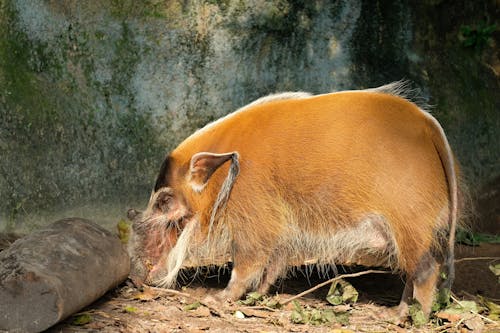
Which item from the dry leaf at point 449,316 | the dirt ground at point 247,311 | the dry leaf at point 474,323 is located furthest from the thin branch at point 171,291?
the dry leaf at point 474,323

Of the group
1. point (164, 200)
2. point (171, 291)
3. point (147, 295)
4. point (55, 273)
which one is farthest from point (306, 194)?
point (55, 273)

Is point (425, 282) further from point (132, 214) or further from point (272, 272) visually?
point (132, 214)

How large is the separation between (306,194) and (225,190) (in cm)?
50

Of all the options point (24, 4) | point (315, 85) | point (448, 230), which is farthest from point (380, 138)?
point (24, 4)

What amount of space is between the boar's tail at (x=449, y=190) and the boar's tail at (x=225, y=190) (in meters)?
1.21

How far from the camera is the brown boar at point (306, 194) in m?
4.39

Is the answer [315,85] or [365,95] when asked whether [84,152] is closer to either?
[315,85]

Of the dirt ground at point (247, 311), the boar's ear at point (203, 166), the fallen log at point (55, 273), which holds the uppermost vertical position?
the boar's ear at point (203, 166)

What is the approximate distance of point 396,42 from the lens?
6664mm

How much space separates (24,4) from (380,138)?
3.21m

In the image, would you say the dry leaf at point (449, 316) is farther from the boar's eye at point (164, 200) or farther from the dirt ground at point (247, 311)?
the boar's eye at point (164, 200)

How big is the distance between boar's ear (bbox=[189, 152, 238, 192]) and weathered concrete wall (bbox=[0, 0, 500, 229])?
1588 mm

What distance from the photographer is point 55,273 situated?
3715 millimetres

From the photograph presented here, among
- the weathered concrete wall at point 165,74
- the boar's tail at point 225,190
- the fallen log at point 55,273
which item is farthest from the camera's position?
the weathered concrete wall at point 165,74
